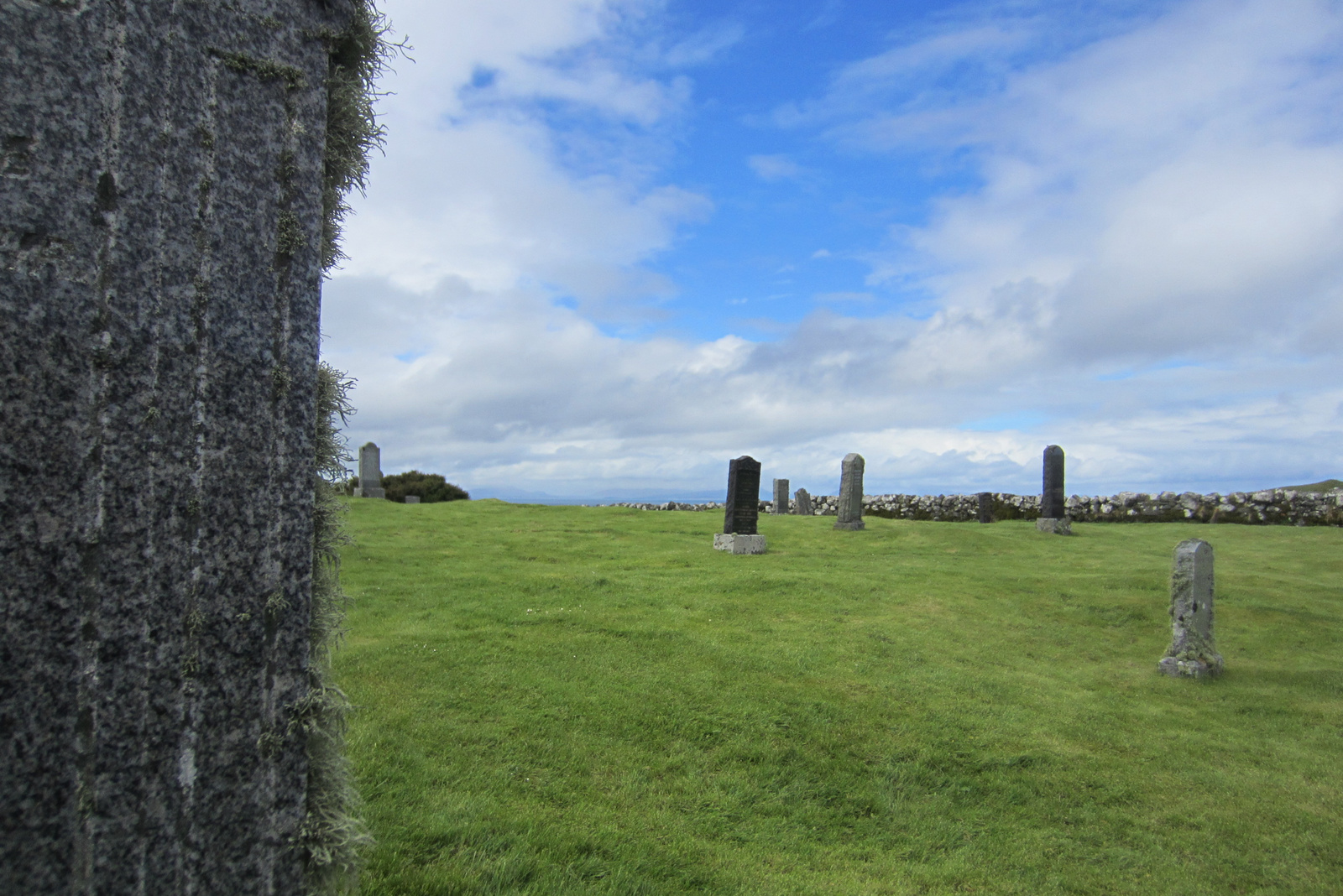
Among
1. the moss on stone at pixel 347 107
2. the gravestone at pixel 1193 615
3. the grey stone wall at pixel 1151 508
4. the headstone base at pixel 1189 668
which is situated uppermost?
the moss on stone at pixel 347 107

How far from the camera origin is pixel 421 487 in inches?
1232

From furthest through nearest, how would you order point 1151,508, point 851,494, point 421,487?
1. point 421,487
2. point 1151,508
3. point 851,494

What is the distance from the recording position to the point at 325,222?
2.74 metres

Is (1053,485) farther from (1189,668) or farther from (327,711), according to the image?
(327,711)

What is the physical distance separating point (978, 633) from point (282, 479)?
12.0 metres

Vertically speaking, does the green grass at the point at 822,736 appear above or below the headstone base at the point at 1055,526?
below

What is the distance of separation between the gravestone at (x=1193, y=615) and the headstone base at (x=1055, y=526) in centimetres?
1251

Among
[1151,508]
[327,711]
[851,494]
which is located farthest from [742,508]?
[1151,508]

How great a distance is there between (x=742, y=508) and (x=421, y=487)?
18.7m

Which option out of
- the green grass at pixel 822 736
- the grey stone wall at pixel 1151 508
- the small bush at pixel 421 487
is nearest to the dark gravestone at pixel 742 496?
the green grass at pixel 822 736

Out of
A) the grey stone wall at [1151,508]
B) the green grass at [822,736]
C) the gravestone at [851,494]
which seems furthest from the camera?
the grey stone wall at [1151,508]

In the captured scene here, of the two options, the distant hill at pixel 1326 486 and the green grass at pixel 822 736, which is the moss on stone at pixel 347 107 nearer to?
the green grass at pixel 822 736

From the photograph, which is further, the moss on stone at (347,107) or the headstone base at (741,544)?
the headstone base at (741,544)

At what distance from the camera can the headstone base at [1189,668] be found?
10570mm
